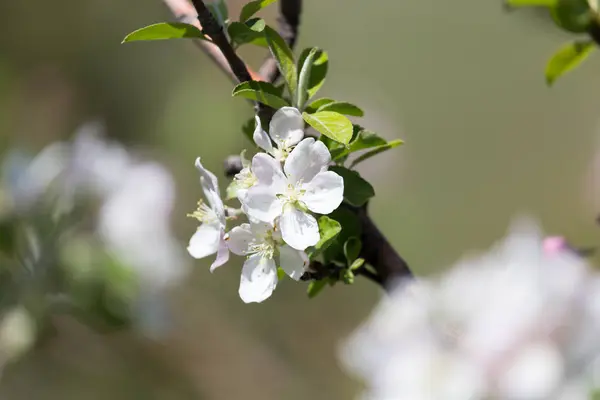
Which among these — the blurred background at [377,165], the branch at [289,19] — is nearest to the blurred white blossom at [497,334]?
the branch at [289,19]

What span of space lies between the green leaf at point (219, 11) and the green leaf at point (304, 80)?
0.04 meters

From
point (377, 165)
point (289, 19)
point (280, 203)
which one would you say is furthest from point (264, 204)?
point (377, 165)

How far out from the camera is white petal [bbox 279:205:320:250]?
0.23m

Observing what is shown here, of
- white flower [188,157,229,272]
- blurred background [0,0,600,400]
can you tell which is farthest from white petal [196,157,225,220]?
blurred background [0,0,600,400]

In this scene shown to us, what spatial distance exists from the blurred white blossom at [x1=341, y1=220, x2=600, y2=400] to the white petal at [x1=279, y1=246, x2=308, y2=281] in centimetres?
4

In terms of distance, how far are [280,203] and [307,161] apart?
2cm

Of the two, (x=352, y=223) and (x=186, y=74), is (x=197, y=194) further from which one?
(x=352, y=223)

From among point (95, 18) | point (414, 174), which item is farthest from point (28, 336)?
point (95, 18)

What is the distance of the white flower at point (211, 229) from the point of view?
0.25 m

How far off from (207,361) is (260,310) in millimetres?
133

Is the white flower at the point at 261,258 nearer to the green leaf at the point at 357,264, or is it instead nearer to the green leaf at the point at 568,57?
the green leaf at the point at 357,264

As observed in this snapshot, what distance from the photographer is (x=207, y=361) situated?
3.77ft

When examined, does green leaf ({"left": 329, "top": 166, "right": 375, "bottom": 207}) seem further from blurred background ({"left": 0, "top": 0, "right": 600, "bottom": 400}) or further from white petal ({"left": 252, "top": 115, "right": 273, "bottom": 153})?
blurred background ({"left": 0, "top": 0, "right": 600, "bottom": 400})

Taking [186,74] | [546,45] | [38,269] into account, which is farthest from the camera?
[186,74]
